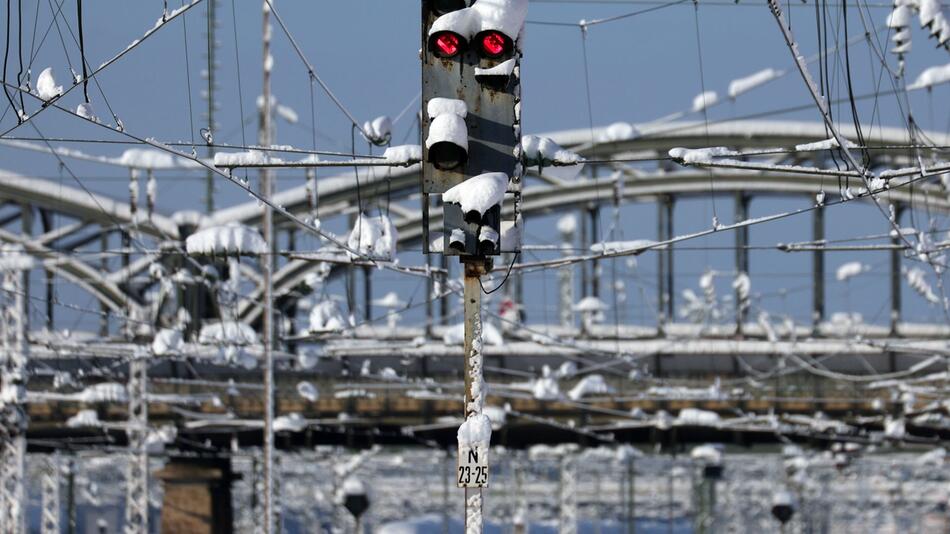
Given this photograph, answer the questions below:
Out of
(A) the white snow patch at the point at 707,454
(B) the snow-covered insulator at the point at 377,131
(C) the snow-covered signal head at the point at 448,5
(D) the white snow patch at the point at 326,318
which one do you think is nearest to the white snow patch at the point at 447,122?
(C) the snow-covered signal head at the point at 448,5

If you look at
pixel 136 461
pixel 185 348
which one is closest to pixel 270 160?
pixel 185 348

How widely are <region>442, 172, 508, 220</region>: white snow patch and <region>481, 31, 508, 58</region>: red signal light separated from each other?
3.20 feet

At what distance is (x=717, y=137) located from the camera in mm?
71000

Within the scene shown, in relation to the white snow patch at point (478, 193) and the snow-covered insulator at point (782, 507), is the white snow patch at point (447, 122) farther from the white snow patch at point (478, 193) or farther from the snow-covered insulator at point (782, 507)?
the snow-covered insulator at point (782, 507)

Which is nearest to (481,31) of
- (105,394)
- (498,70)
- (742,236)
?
(498,70)

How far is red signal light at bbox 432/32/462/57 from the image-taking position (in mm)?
14945

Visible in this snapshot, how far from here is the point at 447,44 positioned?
1500cm

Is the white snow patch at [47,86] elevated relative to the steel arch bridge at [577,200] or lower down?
lower down

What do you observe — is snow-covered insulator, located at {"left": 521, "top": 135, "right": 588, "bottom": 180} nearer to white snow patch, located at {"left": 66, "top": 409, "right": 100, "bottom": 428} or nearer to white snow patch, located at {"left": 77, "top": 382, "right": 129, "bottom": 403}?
white snow patch, located at {"left": 77, "top": 382, "right": 129, "bottom": 403}

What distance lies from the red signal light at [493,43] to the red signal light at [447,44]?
18 centimetres

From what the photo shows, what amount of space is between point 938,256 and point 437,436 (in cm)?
3921

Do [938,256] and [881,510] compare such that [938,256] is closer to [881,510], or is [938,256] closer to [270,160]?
[270,160]

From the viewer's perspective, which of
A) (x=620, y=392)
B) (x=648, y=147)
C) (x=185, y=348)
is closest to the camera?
(x=185, y=348)

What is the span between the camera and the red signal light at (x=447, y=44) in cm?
1495
